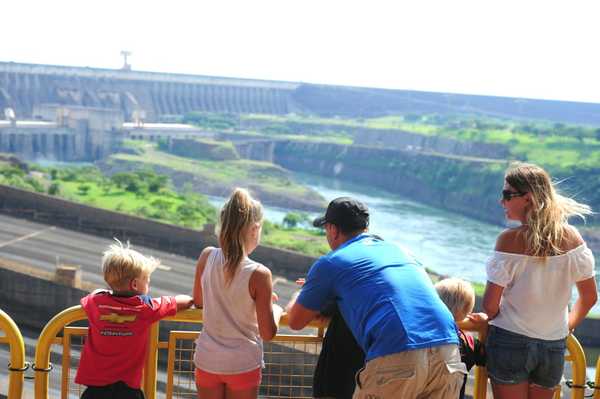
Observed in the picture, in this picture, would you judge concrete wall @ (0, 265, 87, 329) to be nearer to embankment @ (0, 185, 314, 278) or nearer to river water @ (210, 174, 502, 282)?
embankment @ (0, 185, 314, 278)

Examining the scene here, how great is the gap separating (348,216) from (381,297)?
1.37 ft

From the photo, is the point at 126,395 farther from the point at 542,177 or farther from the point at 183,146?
the point at 183,146

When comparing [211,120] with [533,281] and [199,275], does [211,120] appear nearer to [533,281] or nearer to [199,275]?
[199,275]

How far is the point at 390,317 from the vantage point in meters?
3.10

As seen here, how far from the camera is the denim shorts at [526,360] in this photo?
145 inches

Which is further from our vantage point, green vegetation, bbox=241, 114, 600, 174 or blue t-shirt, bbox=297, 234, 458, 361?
green vegetation, bbox=241, 114, 600, 174

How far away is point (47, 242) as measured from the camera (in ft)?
104

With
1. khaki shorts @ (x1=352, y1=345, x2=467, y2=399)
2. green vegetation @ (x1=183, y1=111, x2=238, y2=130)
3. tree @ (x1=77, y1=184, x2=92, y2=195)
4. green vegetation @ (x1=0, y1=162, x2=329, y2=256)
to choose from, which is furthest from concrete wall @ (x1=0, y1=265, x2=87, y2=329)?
green vegetation @ (x1=183, y1=111, x2=238, y2=130)

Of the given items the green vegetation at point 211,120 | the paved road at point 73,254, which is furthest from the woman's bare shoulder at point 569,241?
the green vegetation at point 211,120

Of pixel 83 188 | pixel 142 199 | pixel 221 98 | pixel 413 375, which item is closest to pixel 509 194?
pixel 413 375

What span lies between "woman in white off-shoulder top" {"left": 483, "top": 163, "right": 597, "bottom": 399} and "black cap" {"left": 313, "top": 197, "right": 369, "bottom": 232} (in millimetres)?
665

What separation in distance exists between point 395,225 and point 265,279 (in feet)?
203

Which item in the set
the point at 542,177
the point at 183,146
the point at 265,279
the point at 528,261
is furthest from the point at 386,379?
the point at 183,146

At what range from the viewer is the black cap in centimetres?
341
